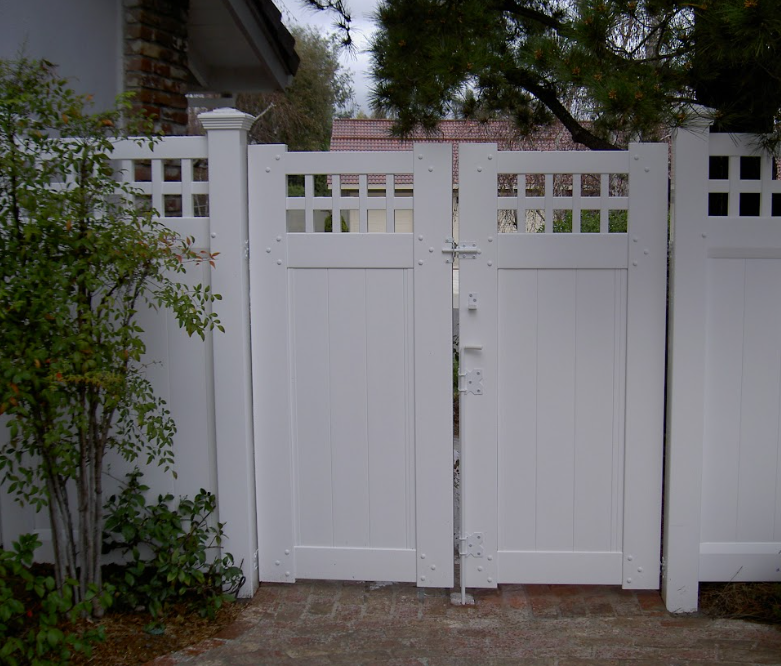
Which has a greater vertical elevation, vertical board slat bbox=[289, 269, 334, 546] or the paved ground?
vertical board slat bbox=[289, 269, 334, 546]

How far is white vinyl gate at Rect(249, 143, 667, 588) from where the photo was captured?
10.7 feet

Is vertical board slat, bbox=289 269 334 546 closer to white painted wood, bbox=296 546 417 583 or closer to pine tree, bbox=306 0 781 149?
white painted wood, bbox=296 546 417 583

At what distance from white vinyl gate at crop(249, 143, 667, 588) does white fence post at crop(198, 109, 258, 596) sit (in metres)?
0.07

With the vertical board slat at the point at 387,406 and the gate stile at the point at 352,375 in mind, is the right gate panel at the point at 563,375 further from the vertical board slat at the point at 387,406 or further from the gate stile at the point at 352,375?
the vertical board slat at the point at 387,406

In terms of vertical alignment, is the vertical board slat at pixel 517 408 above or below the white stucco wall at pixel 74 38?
below

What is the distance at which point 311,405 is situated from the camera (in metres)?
3.42

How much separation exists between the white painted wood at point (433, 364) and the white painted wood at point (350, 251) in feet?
0.24

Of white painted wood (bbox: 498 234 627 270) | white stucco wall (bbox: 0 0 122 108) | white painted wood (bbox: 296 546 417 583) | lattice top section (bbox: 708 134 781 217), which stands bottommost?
white painted wood (bbox: 296 546 417 583)

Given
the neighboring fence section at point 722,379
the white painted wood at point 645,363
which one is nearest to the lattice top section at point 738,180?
the neighboring fence section at point 722,379

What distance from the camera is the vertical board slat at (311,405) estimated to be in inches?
133

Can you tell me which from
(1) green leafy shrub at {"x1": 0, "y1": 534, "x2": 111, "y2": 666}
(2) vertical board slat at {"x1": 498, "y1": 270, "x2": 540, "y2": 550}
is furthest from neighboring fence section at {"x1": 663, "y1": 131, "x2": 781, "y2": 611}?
(1) green leafy shrub at {"x1": 0, "y1": 534, "x2": 111, "y2": 666}

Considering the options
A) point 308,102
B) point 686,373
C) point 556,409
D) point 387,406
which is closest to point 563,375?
point 556,409

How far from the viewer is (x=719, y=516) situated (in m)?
3.34

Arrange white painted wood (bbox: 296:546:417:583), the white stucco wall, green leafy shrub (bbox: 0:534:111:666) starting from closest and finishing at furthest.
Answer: green leafy shrub (bbox: 0:534:111:666) < white painted wood (bbox: 296:546:417:583) < the white stucco wall
